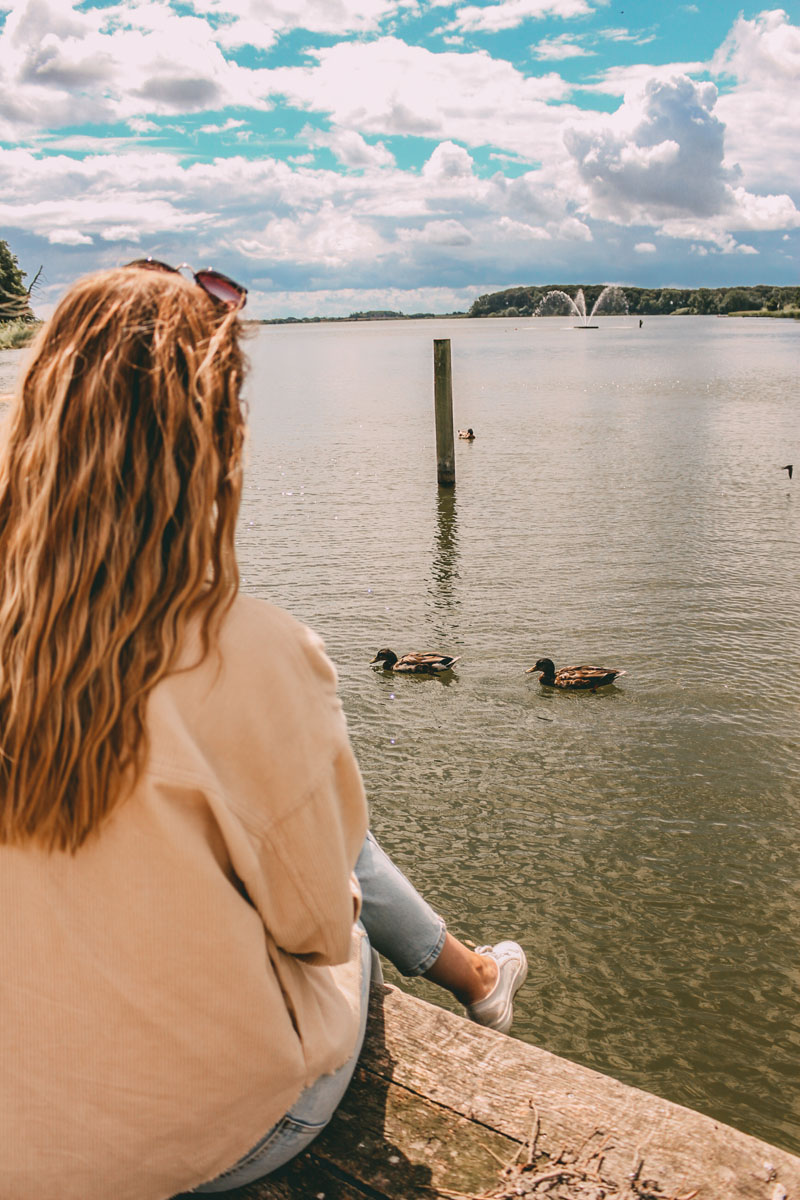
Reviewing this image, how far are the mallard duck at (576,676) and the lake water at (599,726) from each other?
0.16 metres

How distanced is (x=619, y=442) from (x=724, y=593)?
1348cm

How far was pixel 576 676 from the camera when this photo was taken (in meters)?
8.80

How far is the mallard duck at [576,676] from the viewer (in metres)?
8.79

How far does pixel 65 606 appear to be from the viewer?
152cm

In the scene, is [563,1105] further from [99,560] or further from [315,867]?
[99,560]

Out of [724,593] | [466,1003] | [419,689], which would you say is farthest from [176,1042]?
[724,593]

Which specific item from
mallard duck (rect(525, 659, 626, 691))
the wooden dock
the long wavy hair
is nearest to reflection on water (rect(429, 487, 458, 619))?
mallard duck (rect(525, 659, 626, 691))

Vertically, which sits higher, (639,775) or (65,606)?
(65,606)

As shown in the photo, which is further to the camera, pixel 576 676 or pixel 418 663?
pixel 418 663

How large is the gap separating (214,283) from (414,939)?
173 centimetres

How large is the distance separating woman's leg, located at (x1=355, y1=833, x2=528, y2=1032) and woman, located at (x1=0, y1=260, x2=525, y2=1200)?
832 millimetres

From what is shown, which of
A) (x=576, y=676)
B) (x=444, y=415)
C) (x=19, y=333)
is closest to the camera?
(x=19, y=333)

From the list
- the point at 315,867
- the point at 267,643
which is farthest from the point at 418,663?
the point at 267,643

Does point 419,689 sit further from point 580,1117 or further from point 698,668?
point 580,1117
